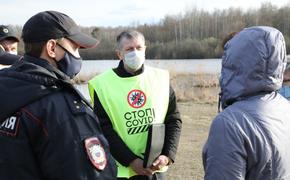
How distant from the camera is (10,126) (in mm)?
1775

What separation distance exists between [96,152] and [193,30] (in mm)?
53288

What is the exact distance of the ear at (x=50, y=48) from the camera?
6.40 ft

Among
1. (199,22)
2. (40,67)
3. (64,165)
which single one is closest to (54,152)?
(64,165)

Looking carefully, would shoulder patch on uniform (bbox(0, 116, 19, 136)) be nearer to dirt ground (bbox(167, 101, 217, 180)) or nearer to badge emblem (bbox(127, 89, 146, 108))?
badge emblem (bbox(127, 89, 146, 108))

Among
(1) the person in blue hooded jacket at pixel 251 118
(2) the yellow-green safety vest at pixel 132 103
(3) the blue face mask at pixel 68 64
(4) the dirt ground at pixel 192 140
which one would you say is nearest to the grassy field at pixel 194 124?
(4) the dirt ground at pixel 192 140

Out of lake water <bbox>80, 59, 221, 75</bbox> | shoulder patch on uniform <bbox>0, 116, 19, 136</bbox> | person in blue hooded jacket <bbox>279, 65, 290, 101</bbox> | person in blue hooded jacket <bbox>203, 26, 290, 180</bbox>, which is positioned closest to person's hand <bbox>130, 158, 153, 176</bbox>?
person in blue hooded jacket <bbox>279, 65, 290, 101</bbox>

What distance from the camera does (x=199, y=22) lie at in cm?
5547

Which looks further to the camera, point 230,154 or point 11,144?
point 230,154

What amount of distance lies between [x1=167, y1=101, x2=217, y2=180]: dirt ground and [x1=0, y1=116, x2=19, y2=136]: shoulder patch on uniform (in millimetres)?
4583

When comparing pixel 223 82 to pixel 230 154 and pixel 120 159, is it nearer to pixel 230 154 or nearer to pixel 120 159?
pixel 230 154

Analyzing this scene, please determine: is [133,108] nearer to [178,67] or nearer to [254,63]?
[254,63]

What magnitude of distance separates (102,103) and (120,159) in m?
0.46

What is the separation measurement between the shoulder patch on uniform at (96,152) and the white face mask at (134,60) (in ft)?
6.12

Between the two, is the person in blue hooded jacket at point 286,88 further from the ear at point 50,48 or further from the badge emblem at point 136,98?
the ear at point 50,48
